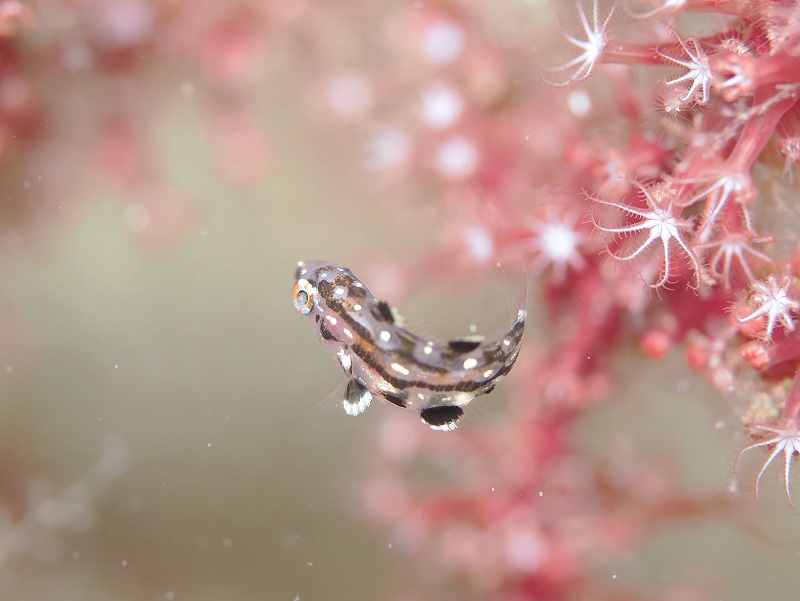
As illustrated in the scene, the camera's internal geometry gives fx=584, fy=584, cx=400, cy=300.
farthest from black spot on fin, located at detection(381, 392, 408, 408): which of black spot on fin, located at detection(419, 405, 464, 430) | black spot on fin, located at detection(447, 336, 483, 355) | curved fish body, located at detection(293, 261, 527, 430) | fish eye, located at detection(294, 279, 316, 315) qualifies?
fish eye, located at detection(294, 279, 316, 315)

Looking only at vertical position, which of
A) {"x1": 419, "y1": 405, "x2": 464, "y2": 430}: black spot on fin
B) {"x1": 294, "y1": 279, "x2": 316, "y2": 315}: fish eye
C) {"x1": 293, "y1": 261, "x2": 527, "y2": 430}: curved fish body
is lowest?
{"x1": 419, "y1": 405, "x2": 464, "y2": 430}: black spot on fin

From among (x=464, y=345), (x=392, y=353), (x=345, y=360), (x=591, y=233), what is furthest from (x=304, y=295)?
(x=591, y=233)

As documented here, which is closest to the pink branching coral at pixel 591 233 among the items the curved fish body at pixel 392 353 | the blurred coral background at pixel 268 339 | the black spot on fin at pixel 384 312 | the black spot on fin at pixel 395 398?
the blurred coral background at pixel 268 339

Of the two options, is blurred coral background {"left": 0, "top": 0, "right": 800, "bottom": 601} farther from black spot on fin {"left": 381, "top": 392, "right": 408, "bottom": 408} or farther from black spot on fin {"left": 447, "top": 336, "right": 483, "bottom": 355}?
black spot on fin {"left": 381, "top": 392, "right": 408, "bottom": 408}

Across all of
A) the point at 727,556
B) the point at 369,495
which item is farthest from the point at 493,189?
Result: the point at 727,556

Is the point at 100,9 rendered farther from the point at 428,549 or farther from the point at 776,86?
the point at 428,549

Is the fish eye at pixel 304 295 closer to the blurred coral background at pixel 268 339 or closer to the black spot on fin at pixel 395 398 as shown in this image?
the black spot on fin at pixel 395 398
